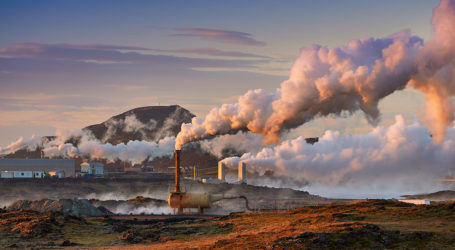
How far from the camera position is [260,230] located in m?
81.5

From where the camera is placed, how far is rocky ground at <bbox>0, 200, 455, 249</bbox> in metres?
61.0

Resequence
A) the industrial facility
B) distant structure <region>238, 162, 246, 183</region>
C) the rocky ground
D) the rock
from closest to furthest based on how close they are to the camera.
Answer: the rocky ground
the rock
the industrial facility
distant structure <region>238, 162, 246, 183</region>

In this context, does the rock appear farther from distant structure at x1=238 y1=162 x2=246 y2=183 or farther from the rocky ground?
distant structure at x1=238 y1=162 x2=246 y2=183

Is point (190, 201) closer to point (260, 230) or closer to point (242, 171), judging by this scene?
point (260, 230)

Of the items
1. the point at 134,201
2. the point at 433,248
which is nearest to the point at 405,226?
the point at 433,248

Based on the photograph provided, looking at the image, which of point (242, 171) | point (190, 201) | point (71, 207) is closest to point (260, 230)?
point (190, 201)

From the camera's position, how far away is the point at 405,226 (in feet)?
232

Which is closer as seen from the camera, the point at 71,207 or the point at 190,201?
the point at 71,207

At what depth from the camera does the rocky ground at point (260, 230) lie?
61000 mm

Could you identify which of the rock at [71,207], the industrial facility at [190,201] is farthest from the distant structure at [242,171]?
the rock at [71,207]

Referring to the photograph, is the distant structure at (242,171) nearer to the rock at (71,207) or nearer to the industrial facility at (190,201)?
the industrial facility at (190,201)

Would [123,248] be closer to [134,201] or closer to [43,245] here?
[43,245]

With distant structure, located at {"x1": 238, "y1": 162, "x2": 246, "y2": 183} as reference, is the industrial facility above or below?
below

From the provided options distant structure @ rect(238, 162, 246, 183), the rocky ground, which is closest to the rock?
the rocky ground
